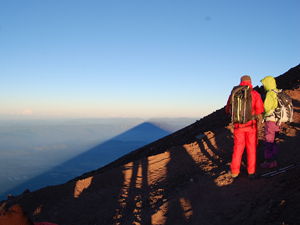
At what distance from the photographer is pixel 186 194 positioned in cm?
531

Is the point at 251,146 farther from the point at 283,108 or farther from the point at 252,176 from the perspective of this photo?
the point at 283,108

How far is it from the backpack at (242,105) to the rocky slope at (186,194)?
140 centimetres

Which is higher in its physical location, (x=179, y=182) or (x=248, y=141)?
(x=248, y=141)

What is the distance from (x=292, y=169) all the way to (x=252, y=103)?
5.47 feet

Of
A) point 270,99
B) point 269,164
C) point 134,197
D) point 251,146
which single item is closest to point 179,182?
point 134,197

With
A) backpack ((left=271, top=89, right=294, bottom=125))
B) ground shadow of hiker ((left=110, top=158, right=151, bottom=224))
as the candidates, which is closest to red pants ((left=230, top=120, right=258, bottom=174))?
backpack ((left=271, top=89, right=294, bottom=125))

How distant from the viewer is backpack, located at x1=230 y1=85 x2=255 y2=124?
15.8 ft

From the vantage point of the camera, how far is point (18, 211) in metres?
2.13

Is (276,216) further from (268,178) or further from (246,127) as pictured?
(246,127)

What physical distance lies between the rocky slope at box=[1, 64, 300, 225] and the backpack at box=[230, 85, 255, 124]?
1.40 metres

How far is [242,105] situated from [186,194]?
2.54m

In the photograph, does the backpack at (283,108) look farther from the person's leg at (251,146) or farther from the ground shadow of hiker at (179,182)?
the ground shadow of hiker at (179,182)

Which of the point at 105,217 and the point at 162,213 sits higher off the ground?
the point at 162,213

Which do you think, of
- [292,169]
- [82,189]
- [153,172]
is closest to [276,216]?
[292,169]
